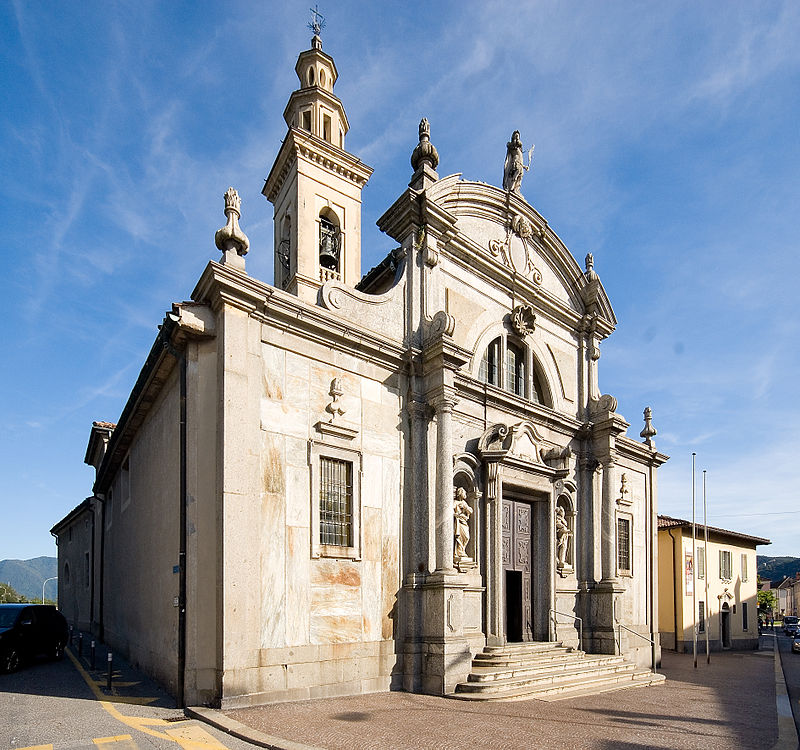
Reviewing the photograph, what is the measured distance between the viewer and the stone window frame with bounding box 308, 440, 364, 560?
1049 cm

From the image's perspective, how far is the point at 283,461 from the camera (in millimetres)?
10266

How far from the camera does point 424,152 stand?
46.6ft

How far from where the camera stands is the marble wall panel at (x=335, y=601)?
10.3 m

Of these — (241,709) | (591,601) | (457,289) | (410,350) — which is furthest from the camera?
(591,601)

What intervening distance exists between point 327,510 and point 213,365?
128 inches

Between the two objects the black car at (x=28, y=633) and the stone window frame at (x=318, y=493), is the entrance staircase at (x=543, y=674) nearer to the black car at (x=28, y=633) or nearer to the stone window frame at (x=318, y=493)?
the stone window frame at (x=318, y=493)

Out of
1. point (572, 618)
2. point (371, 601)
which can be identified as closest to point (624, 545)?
point (572, 618)

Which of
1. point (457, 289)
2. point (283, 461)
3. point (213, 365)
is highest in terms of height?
point (457, 289)

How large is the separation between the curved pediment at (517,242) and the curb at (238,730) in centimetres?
1068

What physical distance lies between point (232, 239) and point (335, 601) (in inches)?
255

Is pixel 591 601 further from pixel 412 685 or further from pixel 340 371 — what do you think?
pixel 340 371

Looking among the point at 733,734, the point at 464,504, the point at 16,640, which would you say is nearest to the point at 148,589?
the point at 16,640

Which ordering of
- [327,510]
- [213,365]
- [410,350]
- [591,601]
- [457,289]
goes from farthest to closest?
[591,601] < [457,289] < [410,350] < [327,510] < [213,365]

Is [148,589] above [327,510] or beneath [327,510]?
beneath
